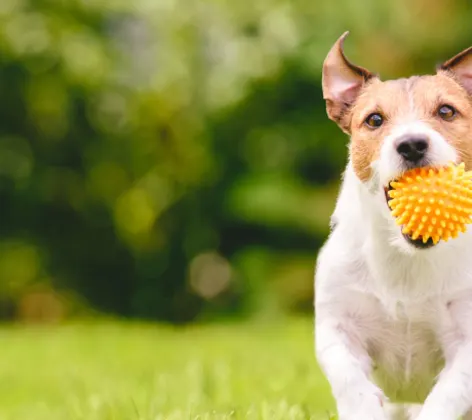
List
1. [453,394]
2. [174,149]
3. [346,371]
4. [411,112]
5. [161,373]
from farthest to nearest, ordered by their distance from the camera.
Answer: [174,149], [161,373], [411,112], [346,371], [453,394]

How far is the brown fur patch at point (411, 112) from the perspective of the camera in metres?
3.25

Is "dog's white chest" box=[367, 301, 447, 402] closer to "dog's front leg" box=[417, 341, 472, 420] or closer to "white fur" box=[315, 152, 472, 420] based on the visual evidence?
"white fur" box=[315, 152, 472, 420]

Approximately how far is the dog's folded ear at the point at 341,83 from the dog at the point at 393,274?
0.06m

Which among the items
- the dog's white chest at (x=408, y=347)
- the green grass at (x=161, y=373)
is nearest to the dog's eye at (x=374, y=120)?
the dog's white chest at (x=408, y=347)

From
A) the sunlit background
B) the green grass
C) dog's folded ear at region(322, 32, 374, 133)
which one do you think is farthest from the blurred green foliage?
dog's folded ear at region(322, 32, 374, 133)

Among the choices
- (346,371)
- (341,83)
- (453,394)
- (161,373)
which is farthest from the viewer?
(161,373)

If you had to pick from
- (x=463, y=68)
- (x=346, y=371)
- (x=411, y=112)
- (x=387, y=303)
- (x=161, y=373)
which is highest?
(x=463, y=68)

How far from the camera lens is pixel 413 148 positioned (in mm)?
3084

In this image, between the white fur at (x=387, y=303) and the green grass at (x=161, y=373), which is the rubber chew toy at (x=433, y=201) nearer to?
the white fur at (x=387, y=303)

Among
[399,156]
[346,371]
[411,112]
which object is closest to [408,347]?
[346,371]

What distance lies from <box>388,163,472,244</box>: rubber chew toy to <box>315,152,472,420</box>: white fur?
66 mm

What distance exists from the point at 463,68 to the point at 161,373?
10.6 feet

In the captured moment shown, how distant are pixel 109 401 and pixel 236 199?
698cm

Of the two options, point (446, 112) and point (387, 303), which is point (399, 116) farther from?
point (387, 303)
